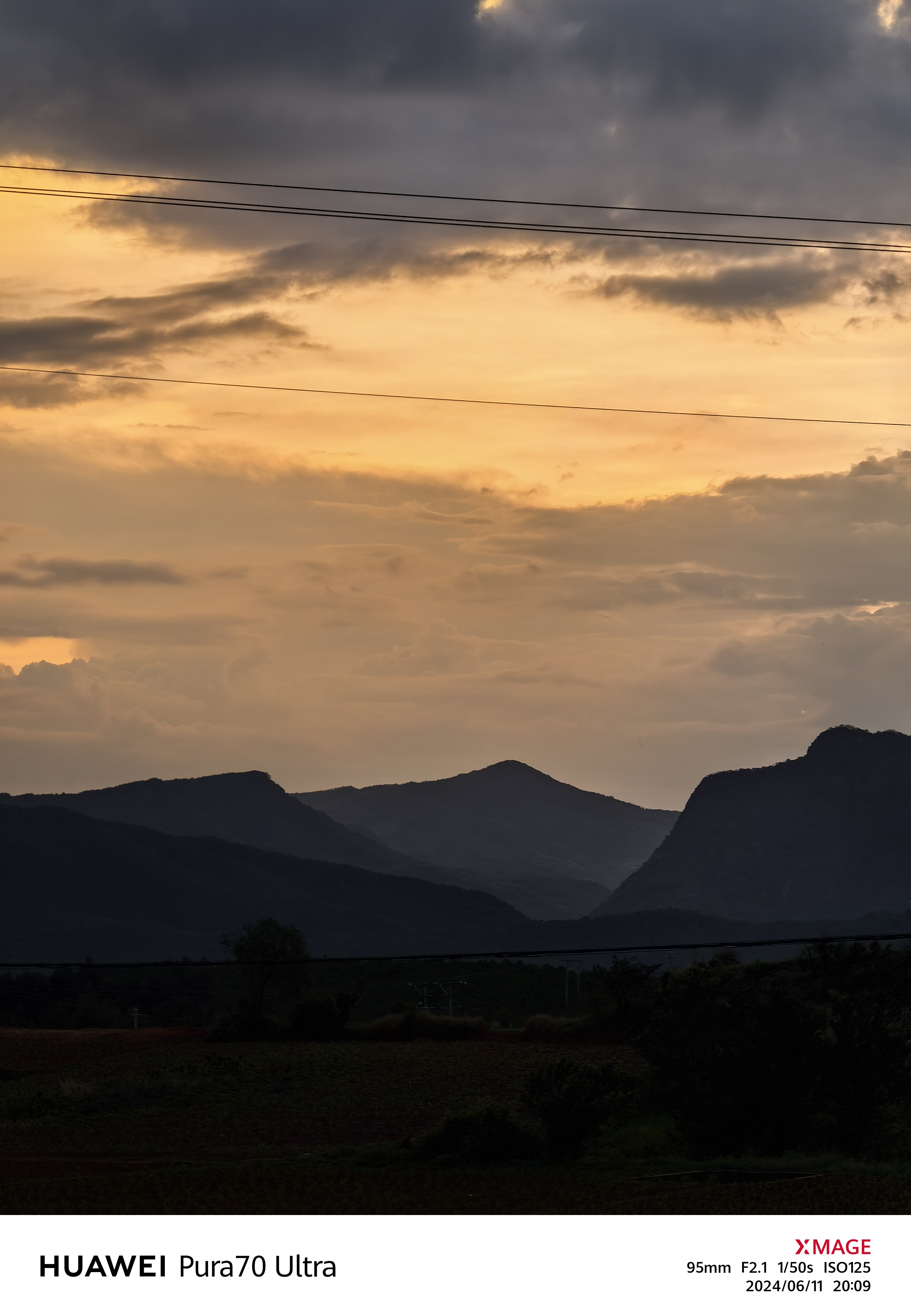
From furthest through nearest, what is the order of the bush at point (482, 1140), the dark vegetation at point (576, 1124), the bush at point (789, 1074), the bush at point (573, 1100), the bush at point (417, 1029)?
the bush at point (417, 1029), the bush at point (573, 1100), the bush at point (789, 1074), the bush at point (482, 1140), the dark vegetation at point (576, 1124)

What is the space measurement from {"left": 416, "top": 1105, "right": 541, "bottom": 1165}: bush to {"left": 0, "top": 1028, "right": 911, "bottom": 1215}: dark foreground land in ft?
1.93

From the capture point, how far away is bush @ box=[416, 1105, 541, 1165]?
118ft

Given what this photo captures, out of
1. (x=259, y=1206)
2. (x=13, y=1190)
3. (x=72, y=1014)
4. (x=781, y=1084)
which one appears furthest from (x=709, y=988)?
(x=72, y=1014)

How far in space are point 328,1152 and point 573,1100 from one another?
743 centimetres

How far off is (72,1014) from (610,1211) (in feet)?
325

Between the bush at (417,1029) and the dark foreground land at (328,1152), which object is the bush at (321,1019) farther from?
the dark foreground land at (328,1152)

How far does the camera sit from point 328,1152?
1512 inches

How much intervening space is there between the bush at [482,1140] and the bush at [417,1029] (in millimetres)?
42335

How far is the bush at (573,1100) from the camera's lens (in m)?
36.8

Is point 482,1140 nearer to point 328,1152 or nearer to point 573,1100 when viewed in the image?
point 573,1100

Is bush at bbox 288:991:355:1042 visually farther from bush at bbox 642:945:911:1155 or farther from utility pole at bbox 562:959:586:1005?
bush at bbox 642:945:911:1155

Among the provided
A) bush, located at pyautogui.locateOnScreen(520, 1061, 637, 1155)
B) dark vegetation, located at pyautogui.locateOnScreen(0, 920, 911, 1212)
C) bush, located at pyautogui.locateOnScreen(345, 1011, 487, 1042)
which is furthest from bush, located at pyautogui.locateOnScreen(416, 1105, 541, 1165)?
bush, located at pyautogui.locateOnScreen(345, 1011, 487, 1042)

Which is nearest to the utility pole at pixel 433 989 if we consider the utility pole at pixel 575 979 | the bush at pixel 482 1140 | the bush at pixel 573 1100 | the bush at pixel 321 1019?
the utility pole at pixel 575 979

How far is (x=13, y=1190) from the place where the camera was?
32.0 m
